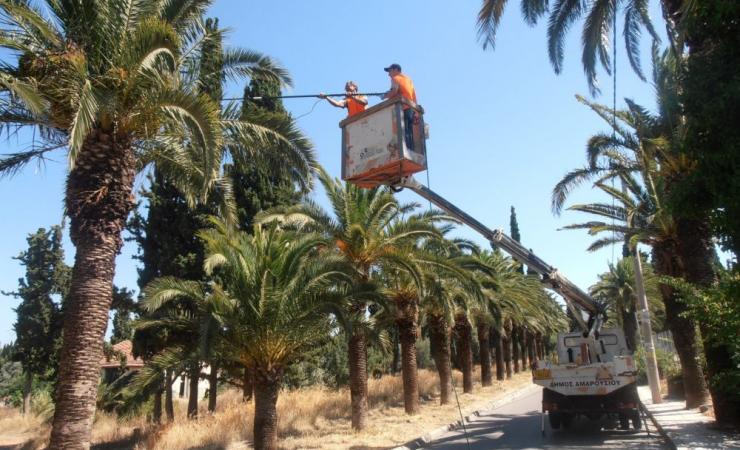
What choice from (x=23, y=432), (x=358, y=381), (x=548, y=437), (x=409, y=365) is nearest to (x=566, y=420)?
(x=548, y=437)

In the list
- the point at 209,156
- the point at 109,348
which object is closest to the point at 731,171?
the point at 209,156

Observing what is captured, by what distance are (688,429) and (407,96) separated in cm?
929

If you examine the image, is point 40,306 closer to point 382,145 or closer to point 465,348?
point 465,348

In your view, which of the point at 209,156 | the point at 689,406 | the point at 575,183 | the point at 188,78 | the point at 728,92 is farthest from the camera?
the point at 575,183

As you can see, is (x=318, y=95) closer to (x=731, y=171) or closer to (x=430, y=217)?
(x=731, y=171)

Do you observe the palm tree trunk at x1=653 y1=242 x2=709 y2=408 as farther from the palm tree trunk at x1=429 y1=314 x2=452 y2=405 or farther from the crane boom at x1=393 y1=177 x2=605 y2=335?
the palm tree trunk at x1=429 y1=314 x2=452 y2=405

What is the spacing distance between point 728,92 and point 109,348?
26569 mm

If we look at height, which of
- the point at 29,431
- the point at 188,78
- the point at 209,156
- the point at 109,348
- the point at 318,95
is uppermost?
the point at 188,78

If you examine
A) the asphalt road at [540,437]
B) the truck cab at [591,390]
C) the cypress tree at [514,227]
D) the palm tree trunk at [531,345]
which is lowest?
the asphalt road at [540,437]

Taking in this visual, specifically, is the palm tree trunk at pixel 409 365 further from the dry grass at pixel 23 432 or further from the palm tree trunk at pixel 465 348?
the dry grass at pixel 23 432

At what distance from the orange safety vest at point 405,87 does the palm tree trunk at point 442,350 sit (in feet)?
46.9

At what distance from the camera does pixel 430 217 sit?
17156 millimetres

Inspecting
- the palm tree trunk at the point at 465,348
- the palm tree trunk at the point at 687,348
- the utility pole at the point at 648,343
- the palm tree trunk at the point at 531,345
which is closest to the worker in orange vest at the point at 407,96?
the palm tree trunk at the point at 687,348

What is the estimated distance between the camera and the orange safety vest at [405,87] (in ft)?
30.4
